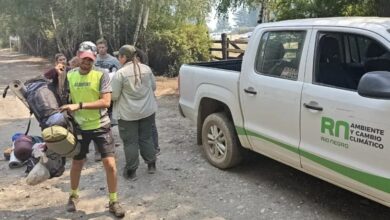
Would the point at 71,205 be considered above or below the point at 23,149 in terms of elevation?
below

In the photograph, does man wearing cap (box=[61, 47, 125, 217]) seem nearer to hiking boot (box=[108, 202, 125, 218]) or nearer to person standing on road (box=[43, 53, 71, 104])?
hiking boot (box=[108, 202, 125, 218])

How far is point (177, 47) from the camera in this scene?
17.9 m

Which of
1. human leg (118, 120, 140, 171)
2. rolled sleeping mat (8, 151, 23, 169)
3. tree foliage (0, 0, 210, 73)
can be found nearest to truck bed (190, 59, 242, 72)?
human leg (118, 120, 140, 171)

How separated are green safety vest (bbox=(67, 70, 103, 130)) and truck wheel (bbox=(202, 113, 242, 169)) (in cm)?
172

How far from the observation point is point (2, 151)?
7.68m

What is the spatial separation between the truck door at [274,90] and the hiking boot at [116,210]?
1.58m

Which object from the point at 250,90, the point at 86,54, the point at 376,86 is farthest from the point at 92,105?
the point at 376,86

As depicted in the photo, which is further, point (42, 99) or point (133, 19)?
point (133, 19)

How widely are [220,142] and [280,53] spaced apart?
1.52 meters

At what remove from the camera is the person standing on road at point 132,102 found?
220 inches

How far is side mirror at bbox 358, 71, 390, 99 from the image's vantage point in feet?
11.2

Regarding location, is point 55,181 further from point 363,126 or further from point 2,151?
point 363,126

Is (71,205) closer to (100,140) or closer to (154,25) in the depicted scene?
(100,140)

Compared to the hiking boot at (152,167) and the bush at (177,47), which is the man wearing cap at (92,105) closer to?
the hiking boot at (152,167)
